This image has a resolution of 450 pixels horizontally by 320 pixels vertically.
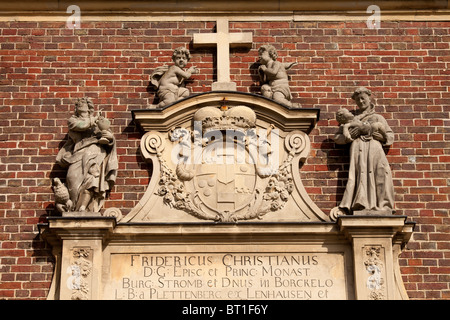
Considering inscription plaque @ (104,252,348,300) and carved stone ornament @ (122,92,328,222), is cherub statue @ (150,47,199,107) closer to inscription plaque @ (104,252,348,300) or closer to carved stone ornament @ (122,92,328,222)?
carved stone ornament @ (122,92,328,222)

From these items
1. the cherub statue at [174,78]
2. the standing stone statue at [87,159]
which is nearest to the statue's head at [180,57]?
the cherub statue at [174,78]

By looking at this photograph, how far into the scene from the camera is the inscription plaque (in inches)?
488

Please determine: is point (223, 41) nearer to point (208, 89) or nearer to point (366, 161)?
point (208, 89)

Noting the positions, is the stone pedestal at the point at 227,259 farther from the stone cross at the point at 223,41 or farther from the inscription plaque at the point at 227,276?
the stone cross at the point at 223,41

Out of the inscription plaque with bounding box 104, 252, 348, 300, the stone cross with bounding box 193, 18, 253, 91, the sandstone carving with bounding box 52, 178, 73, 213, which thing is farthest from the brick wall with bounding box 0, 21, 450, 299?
the inscription plaque with bounding box 104, 252, 348, 300

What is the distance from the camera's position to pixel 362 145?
13.1 metres

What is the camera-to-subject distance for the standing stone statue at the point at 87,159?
1274 centimetres

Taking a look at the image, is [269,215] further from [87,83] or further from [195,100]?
[87,83]

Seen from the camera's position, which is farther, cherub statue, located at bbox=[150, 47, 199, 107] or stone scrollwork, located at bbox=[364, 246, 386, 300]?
cherub statue, located at bbox=[150, 47, 199, 107]

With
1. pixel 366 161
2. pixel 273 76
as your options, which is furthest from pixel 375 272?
A: pixel 273 76

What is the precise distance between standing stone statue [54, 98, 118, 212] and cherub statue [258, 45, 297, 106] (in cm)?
195

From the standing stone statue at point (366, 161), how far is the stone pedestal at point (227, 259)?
0.27 metres

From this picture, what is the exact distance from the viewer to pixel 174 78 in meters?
13.6

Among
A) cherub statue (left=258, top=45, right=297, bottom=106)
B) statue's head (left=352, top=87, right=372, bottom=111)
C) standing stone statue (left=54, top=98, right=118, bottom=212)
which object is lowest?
standing stone statue (left=54, top=98, right=118, bottom=212)
